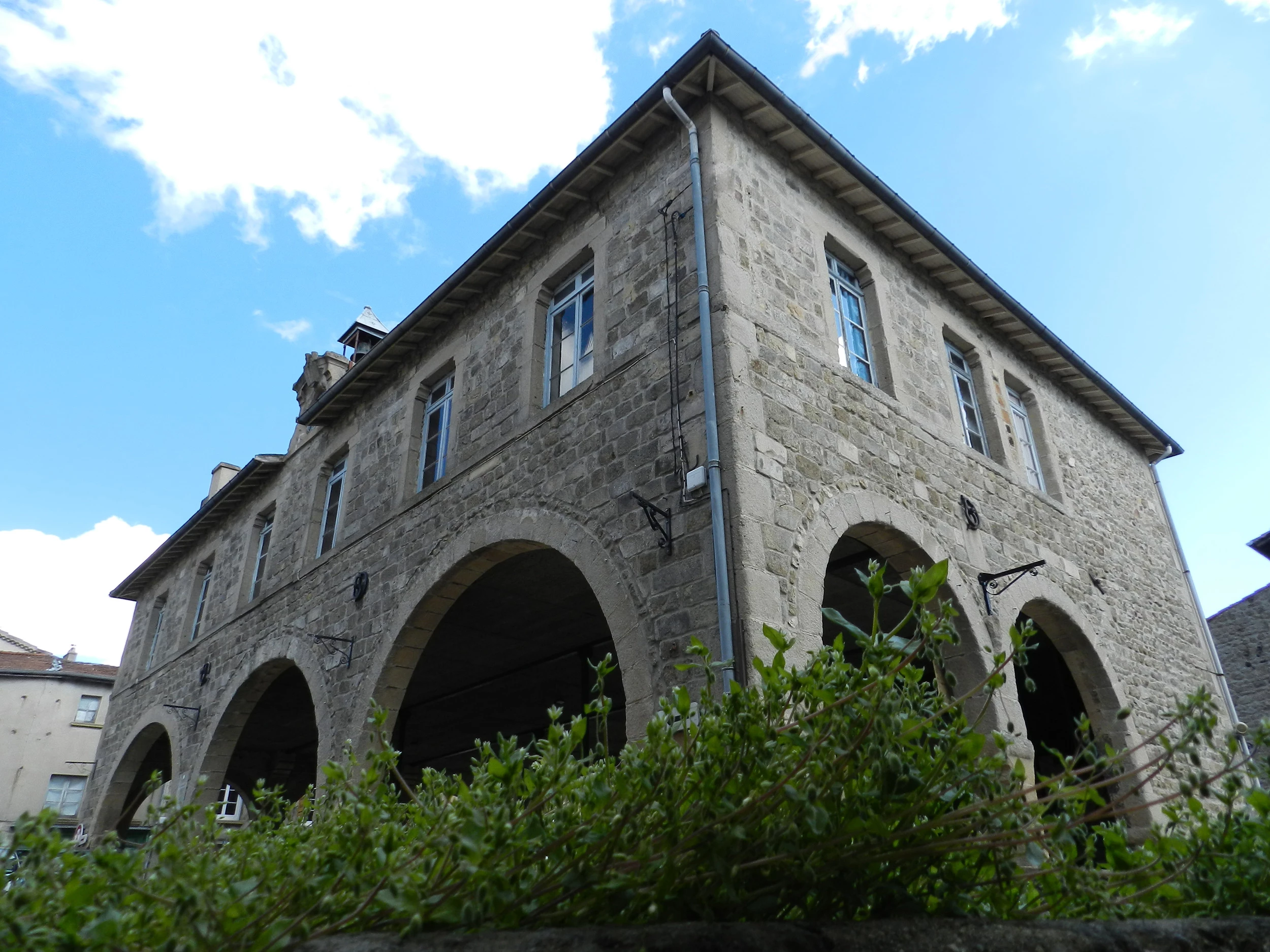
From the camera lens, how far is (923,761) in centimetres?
172

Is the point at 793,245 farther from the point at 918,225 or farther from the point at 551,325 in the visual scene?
the point at 551,325

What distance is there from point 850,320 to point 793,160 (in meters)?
1.45

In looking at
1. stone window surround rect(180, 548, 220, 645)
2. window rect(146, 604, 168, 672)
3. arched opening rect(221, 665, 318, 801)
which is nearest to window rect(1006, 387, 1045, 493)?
arched opening rect(221, 665, 318, 801)

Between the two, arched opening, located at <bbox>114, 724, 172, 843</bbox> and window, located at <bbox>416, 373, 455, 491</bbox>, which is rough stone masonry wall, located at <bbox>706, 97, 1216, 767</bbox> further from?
arched opening, located at <bbox>114, 724, 172, 843</bbox>

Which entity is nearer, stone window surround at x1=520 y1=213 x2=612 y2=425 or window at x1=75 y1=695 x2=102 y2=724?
stone window surround at x1=520 y1=213 x2=612 y2=425

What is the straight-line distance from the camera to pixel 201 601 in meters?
13.8

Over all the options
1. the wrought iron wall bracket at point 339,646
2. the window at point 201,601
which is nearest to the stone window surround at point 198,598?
the window at point 201,601

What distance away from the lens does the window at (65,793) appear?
2547 centimetres

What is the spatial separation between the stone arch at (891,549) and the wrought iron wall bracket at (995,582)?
0.63 ft

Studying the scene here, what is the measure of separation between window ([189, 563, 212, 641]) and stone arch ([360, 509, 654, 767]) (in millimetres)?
6528

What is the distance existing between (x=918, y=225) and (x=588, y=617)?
5.26 meters

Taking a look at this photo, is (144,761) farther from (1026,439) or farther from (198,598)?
(1026,439)

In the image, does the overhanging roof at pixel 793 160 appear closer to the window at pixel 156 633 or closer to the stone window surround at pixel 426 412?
the stone window surround at pixel 426 412

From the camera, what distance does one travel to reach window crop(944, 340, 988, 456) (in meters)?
8.50
